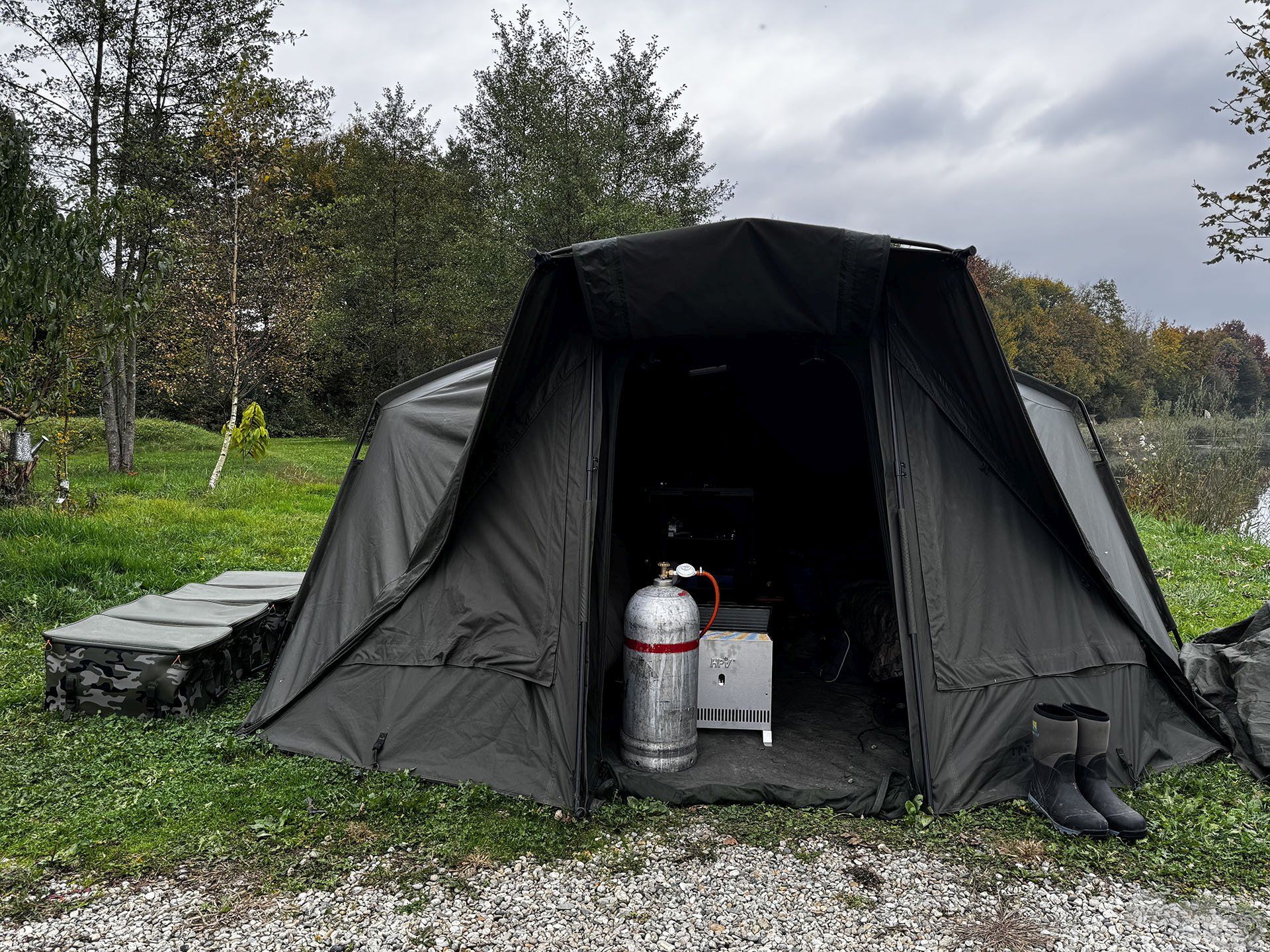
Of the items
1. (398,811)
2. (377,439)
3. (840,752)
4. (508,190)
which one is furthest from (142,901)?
(508,190)

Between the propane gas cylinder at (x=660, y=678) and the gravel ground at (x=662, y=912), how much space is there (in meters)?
0.62

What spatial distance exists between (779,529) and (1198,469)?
6.84 meters

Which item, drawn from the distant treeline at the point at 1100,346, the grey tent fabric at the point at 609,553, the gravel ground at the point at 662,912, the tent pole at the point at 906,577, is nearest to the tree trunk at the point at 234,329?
the grey tent fabric at the point at 609,553

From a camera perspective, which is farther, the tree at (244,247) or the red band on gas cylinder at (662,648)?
the tree at (244,247)

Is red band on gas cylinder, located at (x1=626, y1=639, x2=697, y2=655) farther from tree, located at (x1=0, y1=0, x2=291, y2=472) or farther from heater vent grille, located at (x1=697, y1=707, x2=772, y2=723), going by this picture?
tree, located at (x1=0, y1=0, x2=291, y2=472)

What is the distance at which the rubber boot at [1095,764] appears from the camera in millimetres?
2885

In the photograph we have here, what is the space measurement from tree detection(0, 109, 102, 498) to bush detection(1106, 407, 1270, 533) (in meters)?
10.9

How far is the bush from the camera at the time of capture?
30.6ft

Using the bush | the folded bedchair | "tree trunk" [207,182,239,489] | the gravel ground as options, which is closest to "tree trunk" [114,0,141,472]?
"tree trunk" [207,182,239,489]

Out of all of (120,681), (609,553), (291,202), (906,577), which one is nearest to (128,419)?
(291,202)

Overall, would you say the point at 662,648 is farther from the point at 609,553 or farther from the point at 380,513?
the point at 380,513

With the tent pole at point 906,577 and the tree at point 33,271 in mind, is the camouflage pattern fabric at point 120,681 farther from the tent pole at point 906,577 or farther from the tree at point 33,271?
the tent pole at point 906,577

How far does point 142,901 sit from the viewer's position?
7.92 ft

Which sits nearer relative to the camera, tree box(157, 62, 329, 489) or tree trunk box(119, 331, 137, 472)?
tree box(157, 62, 329, 489)
